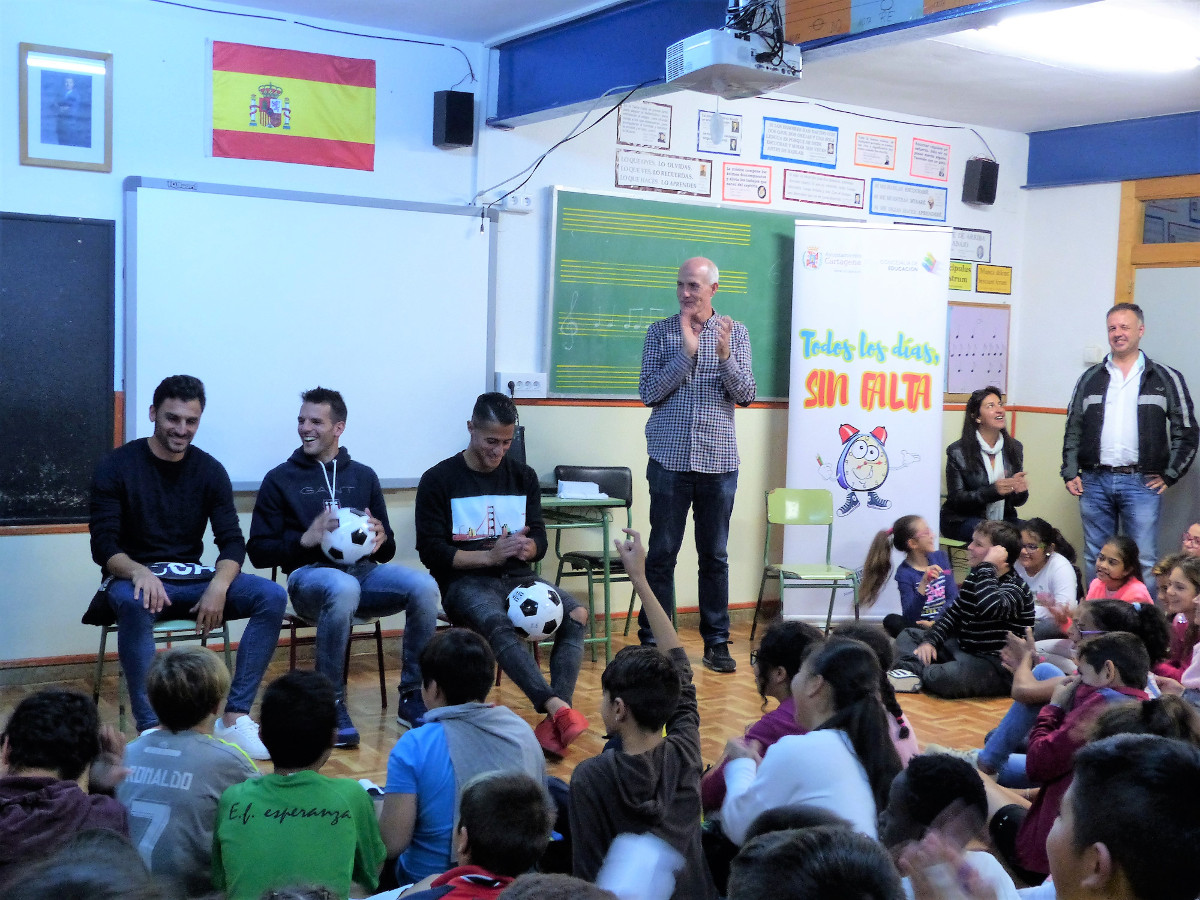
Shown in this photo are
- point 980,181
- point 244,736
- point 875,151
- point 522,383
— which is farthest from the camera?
point 980,181

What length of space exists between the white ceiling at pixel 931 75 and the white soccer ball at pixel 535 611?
2.05 meters

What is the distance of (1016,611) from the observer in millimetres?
4820

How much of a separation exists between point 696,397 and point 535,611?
4.93 ft

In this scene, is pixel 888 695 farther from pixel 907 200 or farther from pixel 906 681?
pixel 907 200

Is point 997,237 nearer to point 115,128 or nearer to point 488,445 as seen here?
point 488,445

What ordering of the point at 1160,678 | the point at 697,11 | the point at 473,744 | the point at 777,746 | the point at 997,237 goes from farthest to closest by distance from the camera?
the point at 997,237, the point at 697,11, the point at 1160,678, the point at 473,744, the point at 777,746

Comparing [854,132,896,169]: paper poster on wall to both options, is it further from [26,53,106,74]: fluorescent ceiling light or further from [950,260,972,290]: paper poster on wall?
[26,53,106,74]: fluorescent ceiling light

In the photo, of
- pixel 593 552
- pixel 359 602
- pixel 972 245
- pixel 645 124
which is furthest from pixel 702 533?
pixel 972 245

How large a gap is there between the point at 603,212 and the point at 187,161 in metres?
1.97

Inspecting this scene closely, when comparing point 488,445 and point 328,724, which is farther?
point 488,445

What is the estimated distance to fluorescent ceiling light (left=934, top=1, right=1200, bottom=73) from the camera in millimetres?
4676

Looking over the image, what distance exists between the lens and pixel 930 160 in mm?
6930

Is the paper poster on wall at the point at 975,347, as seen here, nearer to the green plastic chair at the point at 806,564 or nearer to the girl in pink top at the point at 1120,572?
the green plastic chair at the point at 806,564

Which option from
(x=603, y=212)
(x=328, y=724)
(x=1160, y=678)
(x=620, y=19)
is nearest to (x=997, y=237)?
(x=603, y=212)
